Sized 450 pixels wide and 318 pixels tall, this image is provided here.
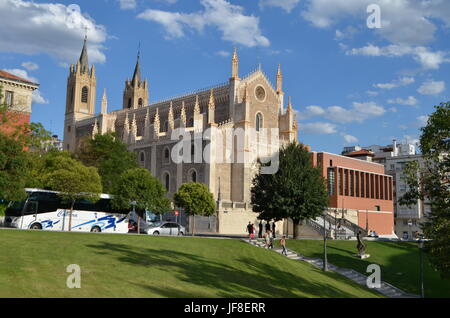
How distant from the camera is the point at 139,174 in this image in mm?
40281

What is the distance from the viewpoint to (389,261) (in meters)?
33.1

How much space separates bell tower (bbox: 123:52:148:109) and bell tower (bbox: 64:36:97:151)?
850 cm

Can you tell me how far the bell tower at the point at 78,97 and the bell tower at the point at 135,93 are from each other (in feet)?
27.9

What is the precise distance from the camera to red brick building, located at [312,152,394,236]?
6694 centimetres

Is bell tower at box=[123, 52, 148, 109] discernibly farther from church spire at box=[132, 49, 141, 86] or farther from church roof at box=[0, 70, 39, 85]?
church roof at box=[0, 70, 39, 85]

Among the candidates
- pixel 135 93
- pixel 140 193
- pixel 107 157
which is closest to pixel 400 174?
pixel 135 93

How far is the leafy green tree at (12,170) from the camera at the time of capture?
88.3ft

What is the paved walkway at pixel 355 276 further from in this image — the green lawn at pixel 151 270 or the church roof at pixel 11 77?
the church roof at pixel 11 77

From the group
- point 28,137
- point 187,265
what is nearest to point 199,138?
point 28,137

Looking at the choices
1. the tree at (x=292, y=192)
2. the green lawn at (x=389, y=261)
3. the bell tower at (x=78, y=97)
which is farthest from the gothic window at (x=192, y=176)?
the bell tower at (x=78, y=97)

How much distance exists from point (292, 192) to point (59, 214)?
1731 cm
